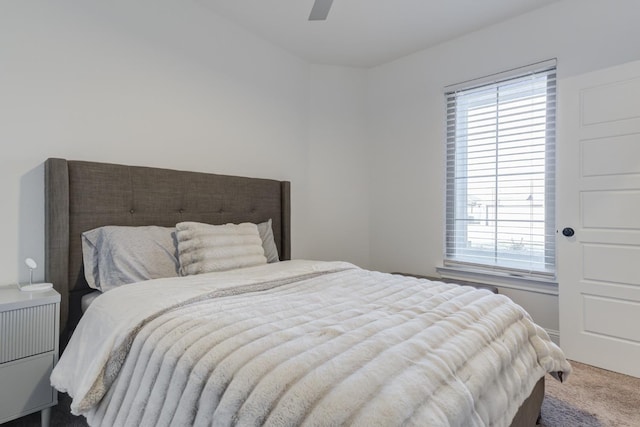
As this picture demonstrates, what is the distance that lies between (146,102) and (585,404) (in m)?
3.24

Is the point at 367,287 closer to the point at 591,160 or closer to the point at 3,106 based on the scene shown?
the point at 591,160

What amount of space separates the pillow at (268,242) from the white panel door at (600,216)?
2.15 m

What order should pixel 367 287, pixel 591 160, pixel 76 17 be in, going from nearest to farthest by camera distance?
pixel 367 287 < pixel 76 17 < pixel 591 160

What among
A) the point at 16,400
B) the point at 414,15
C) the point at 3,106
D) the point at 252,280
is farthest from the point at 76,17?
the point at 414,15

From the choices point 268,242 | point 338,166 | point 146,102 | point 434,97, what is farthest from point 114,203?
point 434,97

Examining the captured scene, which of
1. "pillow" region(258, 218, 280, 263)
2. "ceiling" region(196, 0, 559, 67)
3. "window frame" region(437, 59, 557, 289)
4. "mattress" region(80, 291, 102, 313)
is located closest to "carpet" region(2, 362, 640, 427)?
"mattress" region(80, 291, 102, 313)

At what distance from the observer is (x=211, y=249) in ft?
6.67

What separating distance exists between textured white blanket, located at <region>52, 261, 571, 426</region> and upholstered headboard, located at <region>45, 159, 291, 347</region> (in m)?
0.50

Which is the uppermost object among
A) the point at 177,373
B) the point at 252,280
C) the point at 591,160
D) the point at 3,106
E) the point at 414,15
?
the point at 414,15

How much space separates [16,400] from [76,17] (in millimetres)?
2046

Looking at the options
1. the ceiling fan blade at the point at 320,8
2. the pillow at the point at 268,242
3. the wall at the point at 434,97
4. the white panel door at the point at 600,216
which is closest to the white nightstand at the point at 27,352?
the pillow at the point at 268,242

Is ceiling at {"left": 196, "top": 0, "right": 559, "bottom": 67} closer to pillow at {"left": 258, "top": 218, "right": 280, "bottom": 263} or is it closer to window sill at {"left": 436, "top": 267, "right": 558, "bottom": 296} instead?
pillow at {"left": 258, "top": 218, "right": 280, "bottom": 263}

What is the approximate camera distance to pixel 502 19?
280 cm

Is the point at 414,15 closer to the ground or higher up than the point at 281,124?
higher up
